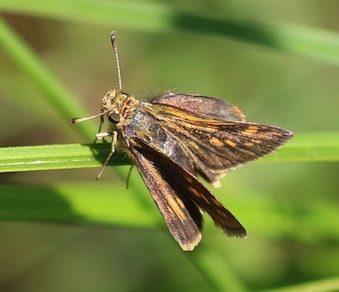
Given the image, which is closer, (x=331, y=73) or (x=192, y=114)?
(x=192, y=114)

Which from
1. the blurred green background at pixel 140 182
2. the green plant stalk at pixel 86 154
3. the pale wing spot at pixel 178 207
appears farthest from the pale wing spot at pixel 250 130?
the blurred green background at pixel 140 182

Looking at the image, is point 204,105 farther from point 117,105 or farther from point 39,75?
point 39,75

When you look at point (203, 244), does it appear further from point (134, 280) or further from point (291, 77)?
point (291, 77)

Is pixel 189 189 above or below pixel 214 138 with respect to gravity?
below

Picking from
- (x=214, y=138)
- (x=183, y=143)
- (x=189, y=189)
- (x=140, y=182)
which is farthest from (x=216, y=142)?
(x=140, y=182)

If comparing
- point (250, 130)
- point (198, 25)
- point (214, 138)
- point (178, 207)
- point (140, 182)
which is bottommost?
point (140, 182)

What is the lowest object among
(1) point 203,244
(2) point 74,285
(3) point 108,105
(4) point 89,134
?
(2) point 74,285

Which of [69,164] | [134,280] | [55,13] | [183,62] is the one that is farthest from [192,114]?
[183,62]

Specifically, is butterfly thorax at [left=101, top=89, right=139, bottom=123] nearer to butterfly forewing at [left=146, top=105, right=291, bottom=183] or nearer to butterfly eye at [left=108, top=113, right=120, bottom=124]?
butterfly eye at [left=108, top=113, right=120, bottom=124]
